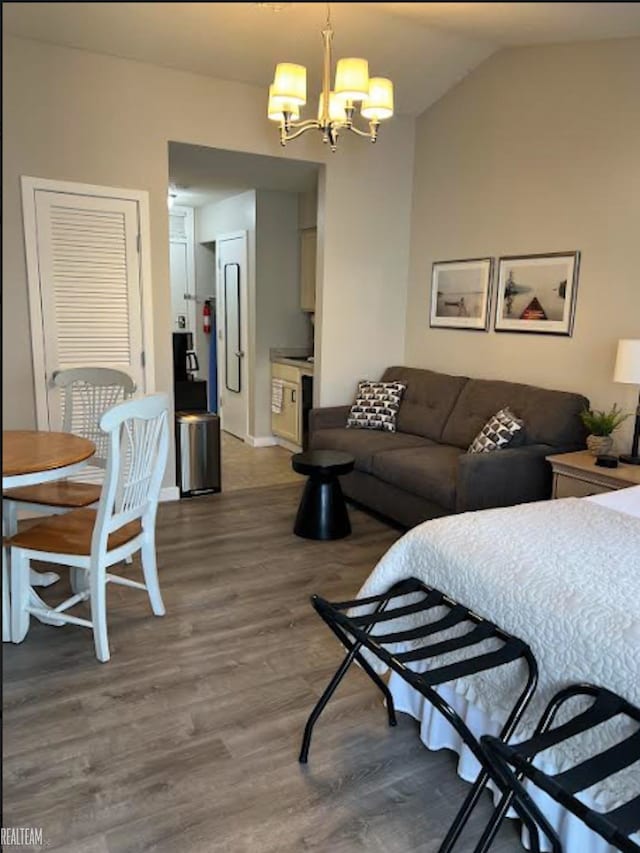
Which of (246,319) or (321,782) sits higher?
(246,319)

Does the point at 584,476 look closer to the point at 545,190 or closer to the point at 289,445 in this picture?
the point at 545,190

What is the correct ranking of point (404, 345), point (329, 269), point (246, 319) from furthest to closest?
point (246, 319) < point (404, 345) < point (329, 269)

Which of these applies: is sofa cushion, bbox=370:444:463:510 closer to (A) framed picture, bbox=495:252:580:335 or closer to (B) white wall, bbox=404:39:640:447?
(B) white wall, bbox=404:39:640:447

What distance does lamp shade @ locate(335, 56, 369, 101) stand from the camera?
2.66 metres

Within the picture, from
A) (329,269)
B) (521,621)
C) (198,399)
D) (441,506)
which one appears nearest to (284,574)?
(441,506)

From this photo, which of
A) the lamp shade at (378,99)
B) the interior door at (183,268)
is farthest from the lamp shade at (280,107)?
the interior door at (183,268)

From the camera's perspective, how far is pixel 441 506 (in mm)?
3484

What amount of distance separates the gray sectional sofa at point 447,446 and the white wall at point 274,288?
1572 millimetres

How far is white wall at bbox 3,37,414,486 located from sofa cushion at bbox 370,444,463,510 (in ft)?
3.90

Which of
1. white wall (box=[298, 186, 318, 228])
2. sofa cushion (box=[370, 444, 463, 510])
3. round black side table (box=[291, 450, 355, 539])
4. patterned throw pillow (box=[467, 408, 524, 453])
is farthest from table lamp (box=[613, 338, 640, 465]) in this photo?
white wall (box=[298, 186, 318, 228])

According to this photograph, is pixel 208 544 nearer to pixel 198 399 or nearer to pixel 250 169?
pixel 198 399

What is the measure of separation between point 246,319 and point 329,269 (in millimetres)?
1534

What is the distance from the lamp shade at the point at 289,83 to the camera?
269cm

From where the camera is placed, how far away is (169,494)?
174 inches
